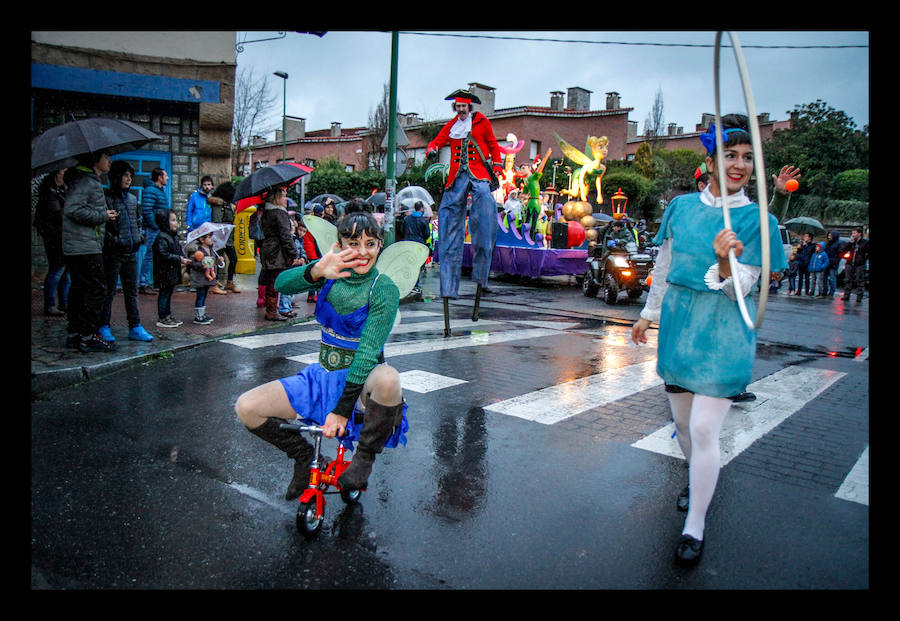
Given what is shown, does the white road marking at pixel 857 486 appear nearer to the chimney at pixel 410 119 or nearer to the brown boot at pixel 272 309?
the brown boot at pixel 272 309

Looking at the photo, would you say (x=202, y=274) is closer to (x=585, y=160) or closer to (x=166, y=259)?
(x=166, y=259)

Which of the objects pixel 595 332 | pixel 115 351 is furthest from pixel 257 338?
pixel 595 332

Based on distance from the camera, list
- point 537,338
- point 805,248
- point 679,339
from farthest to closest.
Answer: point 805,248, point 537,338, point 679,339

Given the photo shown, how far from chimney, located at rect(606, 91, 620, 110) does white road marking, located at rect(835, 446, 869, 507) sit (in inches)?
1639

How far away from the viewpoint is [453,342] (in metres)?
8.16

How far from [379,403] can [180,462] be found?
1.66 m

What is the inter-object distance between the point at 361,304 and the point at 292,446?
2.52 ft

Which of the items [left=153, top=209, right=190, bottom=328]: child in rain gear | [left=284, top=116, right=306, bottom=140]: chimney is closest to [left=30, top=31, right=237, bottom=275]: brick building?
[left=153, top=209, right=190, bottom=328]: child in rain gear

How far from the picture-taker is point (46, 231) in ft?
27.7

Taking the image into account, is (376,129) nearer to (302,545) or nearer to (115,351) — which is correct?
(115,351)

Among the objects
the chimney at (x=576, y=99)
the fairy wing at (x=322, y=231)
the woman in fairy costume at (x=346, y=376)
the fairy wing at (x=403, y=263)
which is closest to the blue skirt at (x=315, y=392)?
the woman in fairy costume at (x=346, y=376)

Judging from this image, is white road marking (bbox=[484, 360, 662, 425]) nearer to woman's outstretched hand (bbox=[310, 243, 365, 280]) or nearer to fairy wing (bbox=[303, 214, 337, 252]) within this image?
fairy wing (bbox=[303, 214, 337, 252])

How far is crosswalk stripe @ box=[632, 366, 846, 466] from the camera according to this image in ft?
15.0

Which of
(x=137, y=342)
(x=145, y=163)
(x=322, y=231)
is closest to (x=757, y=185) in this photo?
(x=322, y=231)
